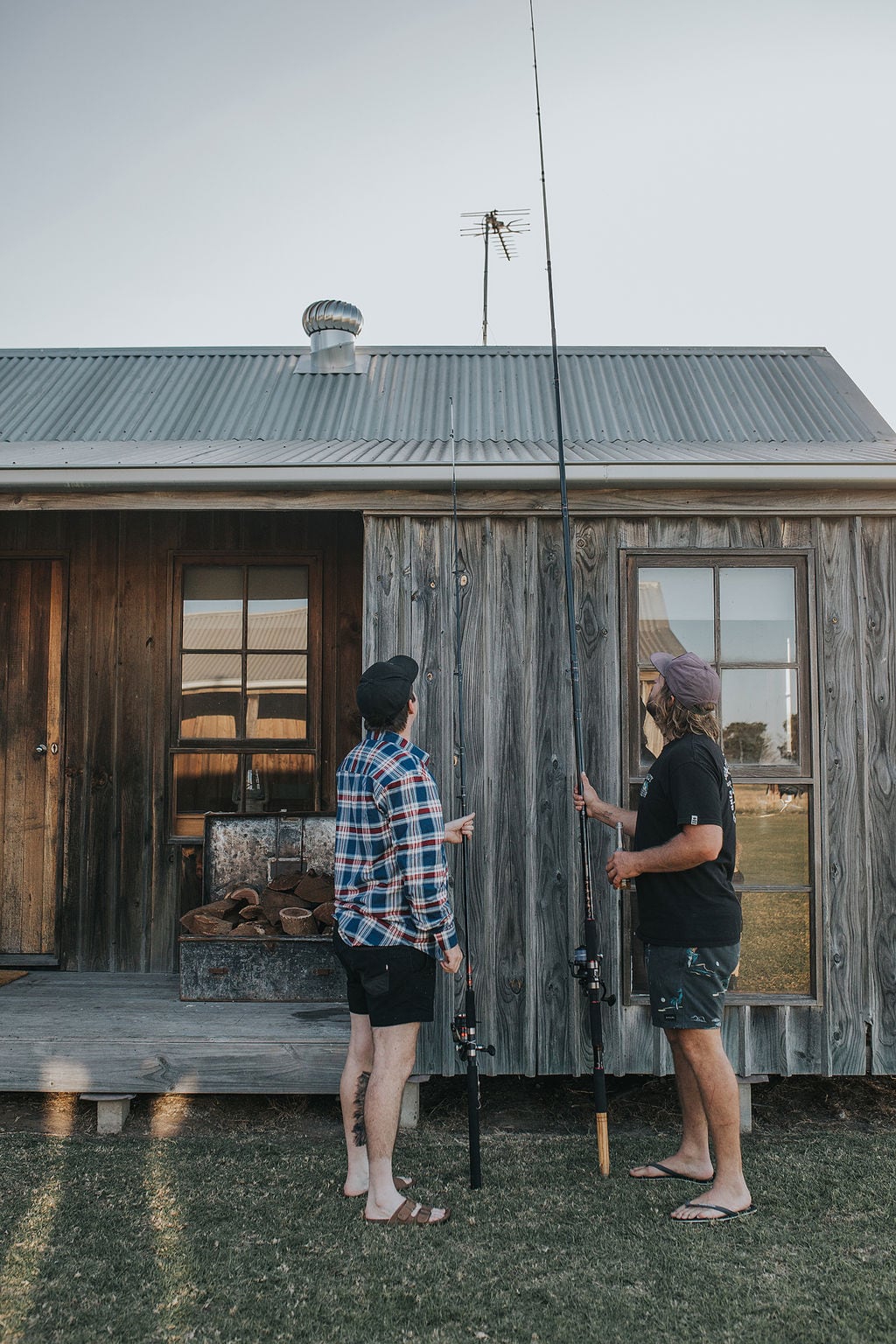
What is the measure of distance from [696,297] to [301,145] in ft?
12.3

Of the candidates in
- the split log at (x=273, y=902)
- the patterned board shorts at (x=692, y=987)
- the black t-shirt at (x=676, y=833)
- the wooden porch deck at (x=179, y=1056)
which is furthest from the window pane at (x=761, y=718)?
the split log at (x=273, y=902)

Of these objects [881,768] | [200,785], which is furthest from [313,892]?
[881,768]

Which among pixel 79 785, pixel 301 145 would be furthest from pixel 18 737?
pixel 301 145

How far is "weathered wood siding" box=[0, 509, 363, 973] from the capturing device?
5.25 metres

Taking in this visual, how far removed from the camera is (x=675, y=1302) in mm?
2533

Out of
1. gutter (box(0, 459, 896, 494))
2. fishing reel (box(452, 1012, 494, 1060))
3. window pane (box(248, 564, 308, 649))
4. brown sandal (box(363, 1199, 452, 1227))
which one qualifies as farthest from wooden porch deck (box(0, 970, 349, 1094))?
gutter (box(0, 459, 896, 494))

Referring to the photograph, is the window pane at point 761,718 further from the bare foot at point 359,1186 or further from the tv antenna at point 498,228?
the tv antenna at point 498,228

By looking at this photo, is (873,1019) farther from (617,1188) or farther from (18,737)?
(18,737)

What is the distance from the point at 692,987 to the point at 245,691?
320cm

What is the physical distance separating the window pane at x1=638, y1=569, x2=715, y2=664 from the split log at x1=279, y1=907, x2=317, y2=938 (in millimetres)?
1916

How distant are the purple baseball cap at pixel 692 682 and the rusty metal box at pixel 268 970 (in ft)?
7.04

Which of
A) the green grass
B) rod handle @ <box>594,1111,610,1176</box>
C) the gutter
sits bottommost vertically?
the green grass

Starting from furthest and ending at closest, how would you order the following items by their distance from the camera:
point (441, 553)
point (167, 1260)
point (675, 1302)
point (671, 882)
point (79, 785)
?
point (79, 785) < point (441, 553) < point (671, 882) < point (167, 1260) < point (675, 1302)

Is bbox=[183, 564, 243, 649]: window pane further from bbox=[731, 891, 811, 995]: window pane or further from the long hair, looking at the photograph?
bbox=[731, 891, 811, 995]: window pane
